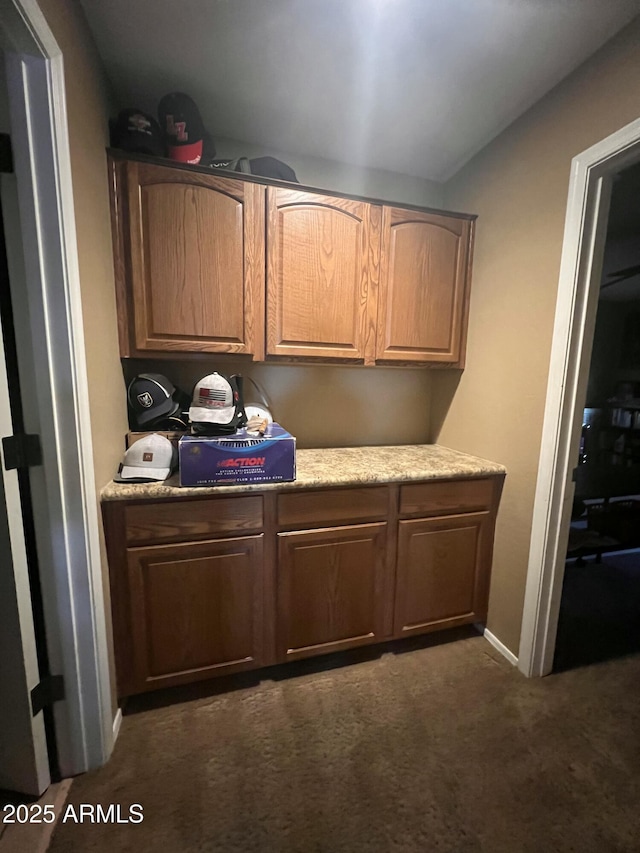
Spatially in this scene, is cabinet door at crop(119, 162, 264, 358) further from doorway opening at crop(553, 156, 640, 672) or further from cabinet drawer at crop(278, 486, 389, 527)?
doorway opening at crop(553, 156, 640, 672)

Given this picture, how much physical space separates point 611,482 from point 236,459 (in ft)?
9.30

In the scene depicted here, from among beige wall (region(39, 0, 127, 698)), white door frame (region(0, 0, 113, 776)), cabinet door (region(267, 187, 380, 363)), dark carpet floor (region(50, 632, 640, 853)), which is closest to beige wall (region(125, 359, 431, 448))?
cabinet door (region(267, 187, 380, 363))

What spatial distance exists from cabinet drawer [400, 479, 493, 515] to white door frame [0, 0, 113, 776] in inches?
46.5

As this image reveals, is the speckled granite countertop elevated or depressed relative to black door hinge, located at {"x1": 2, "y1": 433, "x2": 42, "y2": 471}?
depressed

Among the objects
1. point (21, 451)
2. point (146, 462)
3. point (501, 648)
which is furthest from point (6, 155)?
point (501, 648)

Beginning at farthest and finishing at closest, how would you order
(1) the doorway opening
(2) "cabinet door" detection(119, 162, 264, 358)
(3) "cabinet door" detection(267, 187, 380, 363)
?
(1) the doorway opening < (3) "cabinet door" detection(267, 187, 380, 363) < (2) "cabinet door" detection(119, 162, 264, 358)

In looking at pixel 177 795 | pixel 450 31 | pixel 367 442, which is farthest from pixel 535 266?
pixel 177 795

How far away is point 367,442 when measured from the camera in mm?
2068

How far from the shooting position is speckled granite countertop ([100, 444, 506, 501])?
120 centimetres

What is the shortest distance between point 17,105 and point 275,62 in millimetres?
899

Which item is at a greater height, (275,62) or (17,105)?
(275,62)

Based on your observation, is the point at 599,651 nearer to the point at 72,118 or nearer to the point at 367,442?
the point at 367,442

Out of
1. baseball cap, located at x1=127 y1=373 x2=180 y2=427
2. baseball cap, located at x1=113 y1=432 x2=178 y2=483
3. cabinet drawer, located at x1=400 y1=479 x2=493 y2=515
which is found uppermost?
baseball cap, located at x1=127 y1=373 x2=180 y2=427

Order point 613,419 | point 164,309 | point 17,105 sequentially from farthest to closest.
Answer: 1. point 613,419
2. point 164,309
3. point 17,105
